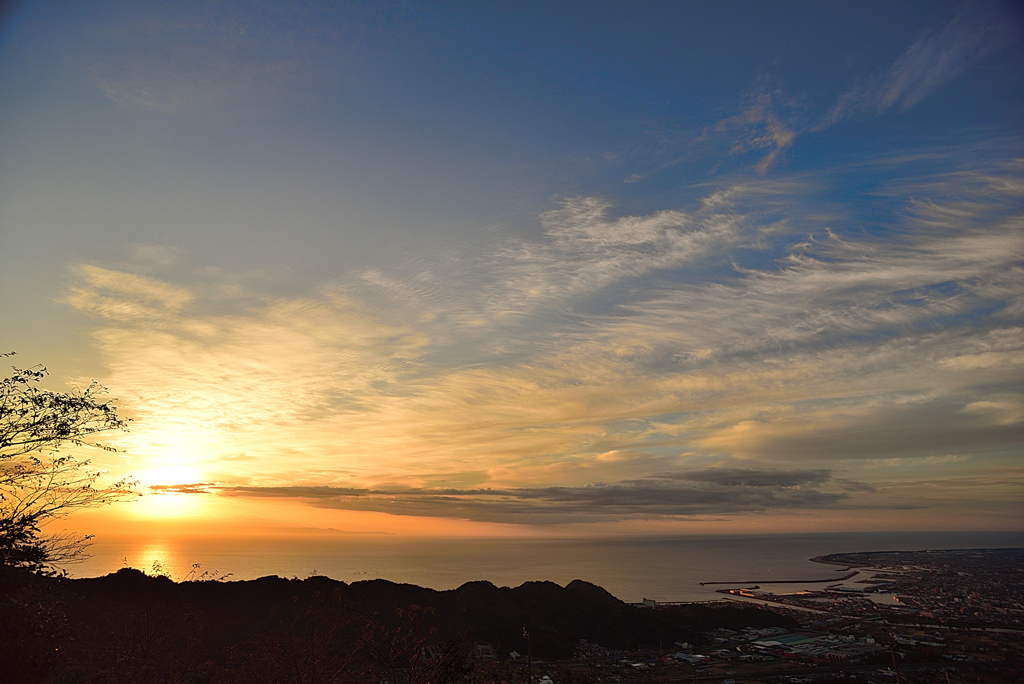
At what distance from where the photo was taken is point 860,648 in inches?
1847

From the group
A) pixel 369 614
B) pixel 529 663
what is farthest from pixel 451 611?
pixel 529 663

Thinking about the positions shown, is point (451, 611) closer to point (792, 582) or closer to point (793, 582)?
point (792, 582)

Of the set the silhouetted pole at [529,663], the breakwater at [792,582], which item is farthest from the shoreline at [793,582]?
the silhouetted pole at [529,663]

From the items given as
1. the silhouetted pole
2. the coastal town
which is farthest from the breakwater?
the silhouetted pole

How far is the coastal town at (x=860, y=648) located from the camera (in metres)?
38.8

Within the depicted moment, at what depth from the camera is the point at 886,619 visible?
6150cm

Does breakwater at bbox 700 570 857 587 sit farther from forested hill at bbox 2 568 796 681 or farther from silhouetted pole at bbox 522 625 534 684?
silhouetted pole at bbox 522 625 534 684

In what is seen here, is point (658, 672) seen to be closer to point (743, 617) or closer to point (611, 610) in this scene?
point (611, 610)

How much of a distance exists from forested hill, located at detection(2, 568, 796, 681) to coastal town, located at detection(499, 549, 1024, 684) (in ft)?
11.8

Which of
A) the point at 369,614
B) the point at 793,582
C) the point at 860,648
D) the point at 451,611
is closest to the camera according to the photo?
the point at 369,614

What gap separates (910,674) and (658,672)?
782 inches

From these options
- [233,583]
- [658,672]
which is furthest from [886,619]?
[233,583]

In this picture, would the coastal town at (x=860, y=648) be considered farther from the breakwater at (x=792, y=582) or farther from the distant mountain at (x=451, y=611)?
the breakwater at (x=792, y=582)

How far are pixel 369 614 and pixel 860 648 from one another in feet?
154
